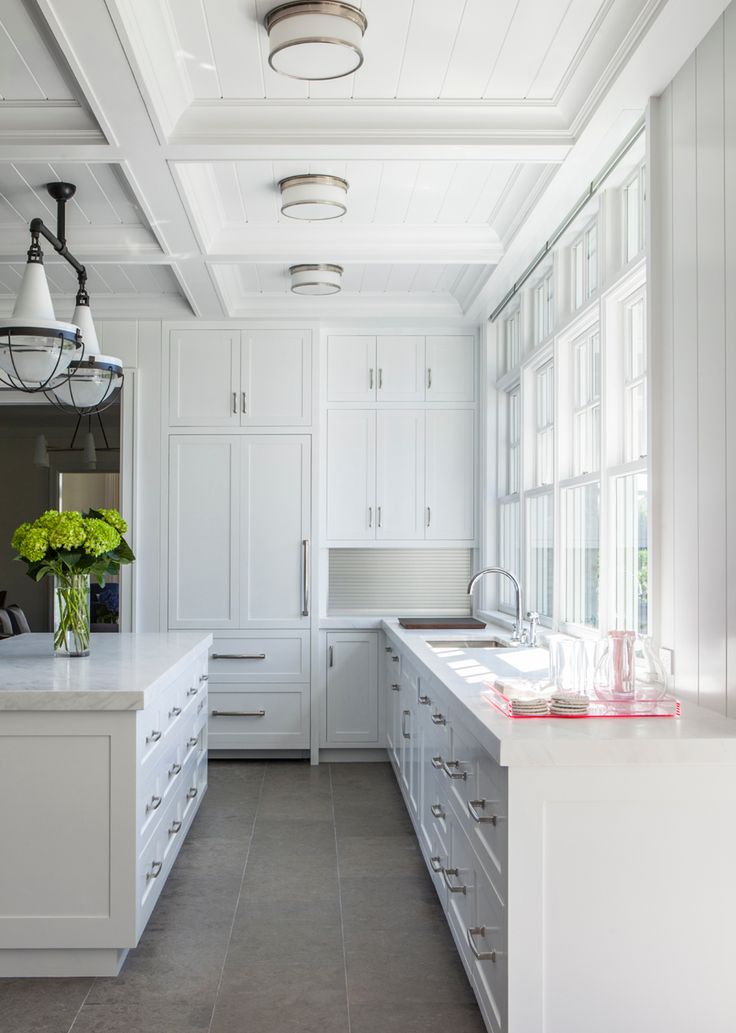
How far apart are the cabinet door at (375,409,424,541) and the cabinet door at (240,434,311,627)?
0.45 metres

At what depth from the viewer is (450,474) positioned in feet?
18.0

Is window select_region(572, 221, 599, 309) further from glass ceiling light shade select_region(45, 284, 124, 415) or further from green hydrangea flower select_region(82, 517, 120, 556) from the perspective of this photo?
green hydrangea flower select_region(82, 517, 120, 556)

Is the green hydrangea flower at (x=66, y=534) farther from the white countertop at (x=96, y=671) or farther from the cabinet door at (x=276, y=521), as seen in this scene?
the cabinet door at (x=276, y=521)

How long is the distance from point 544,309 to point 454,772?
2.41m

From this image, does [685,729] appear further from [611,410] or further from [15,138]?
[15,138]

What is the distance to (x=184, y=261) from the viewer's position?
170 inches

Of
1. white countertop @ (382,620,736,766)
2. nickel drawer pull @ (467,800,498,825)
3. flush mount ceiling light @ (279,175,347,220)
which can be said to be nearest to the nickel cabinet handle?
flush mount ceiling light @ (279,175,347,220)

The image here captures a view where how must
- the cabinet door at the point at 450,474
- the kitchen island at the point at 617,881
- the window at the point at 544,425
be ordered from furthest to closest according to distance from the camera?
the cabinet door at the point at 450,474, the window at the point at 544,425, the kitchen island at the point at 617,881

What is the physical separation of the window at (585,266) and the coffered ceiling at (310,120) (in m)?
0.23

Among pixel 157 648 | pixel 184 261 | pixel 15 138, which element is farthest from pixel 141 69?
pixel 157 648

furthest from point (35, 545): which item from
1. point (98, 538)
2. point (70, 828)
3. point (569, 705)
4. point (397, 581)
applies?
point (397, 581)

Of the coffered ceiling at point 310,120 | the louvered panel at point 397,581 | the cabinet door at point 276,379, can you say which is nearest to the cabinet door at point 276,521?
the cabinet door at point 276,379

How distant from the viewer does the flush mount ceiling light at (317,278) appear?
15.2 ft

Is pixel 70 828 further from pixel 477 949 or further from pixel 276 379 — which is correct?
pixel 276 379
